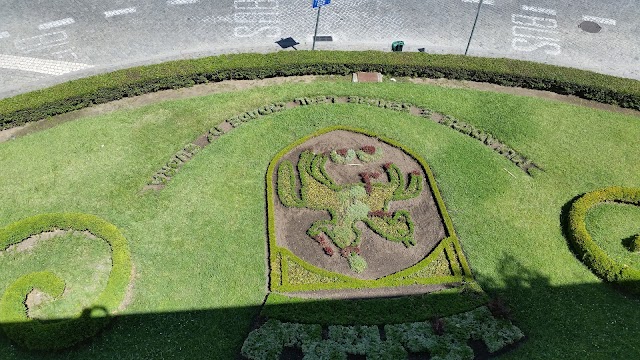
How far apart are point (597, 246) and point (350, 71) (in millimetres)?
17812

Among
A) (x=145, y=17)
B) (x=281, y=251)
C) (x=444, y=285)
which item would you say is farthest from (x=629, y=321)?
Result: (x=145, y=17)

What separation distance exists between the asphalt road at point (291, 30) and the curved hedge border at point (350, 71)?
2.56m

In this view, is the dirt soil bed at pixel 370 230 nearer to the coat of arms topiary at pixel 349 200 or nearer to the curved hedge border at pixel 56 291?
the coat of arms topiary at pixel 349 200

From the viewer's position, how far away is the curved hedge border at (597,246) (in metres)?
22.5

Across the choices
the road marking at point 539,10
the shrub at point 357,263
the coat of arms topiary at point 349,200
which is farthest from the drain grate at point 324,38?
the shrub at point 357,263

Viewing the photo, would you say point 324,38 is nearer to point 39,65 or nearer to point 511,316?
point 39,65

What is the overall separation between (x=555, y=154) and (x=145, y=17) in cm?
2886

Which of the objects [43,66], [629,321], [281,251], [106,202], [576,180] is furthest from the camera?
[43,66]

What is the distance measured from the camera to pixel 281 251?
23.2m

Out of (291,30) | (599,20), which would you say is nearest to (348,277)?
(291,30)

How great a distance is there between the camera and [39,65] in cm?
3244

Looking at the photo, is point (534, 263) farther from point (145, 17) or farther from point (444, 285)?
point (145, 17)

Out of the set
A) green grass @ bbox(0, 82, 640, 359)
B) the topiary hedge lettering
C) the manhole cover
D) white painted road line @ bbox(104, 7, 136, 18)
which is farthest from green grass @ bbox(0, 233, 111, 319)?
the manhole cover

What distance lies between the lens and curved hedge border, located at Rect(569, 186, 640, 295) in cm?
2255
